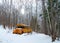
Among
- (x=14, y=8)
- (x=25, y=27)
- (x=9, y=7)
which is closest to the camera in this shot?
(x=25, y=27)

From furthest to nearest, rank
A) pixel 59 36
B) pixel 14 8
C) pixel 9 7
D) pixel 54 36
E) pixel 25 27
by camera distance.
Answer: pixel 14 8 → pixel 9 7 → pixel 25 27 → pixel 59 36 → pixel 54 36

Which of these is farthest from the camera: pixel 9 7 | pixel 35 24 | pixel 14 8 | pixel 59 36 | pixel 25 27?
pixel 14 8

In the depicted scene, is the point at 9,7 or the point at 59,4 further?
the point at 9,7

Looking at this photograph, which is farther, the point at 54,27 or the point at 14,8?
the point at 14,8

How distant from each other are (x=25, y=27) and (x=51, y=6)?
1215 centimetres

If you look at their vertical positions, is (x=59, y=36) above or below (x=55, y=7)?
below

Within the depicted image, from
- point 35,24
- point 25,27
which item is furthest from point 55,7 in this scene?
point 35,24

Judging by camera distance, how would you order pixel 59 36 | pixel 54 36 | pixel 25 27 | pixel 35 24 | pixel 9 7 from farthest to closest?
pixel 9 7 → pixel 35 24 → pixel 25 27 → pixel 59 36 → pixel 54 36

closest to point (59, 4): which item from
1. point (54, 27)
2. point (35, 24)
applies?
point (54, 27)

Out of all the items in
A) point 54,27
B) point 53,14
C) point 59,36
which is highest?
point 53,14

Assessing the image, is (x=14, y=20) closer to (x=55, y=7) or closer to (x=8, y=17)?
(x=8, y=17)

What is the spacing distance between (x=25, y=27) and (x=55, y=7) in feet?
39.7

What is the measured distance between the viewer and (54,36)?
14.5 m

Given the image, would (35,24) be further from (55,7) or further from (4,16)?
(55,7)
